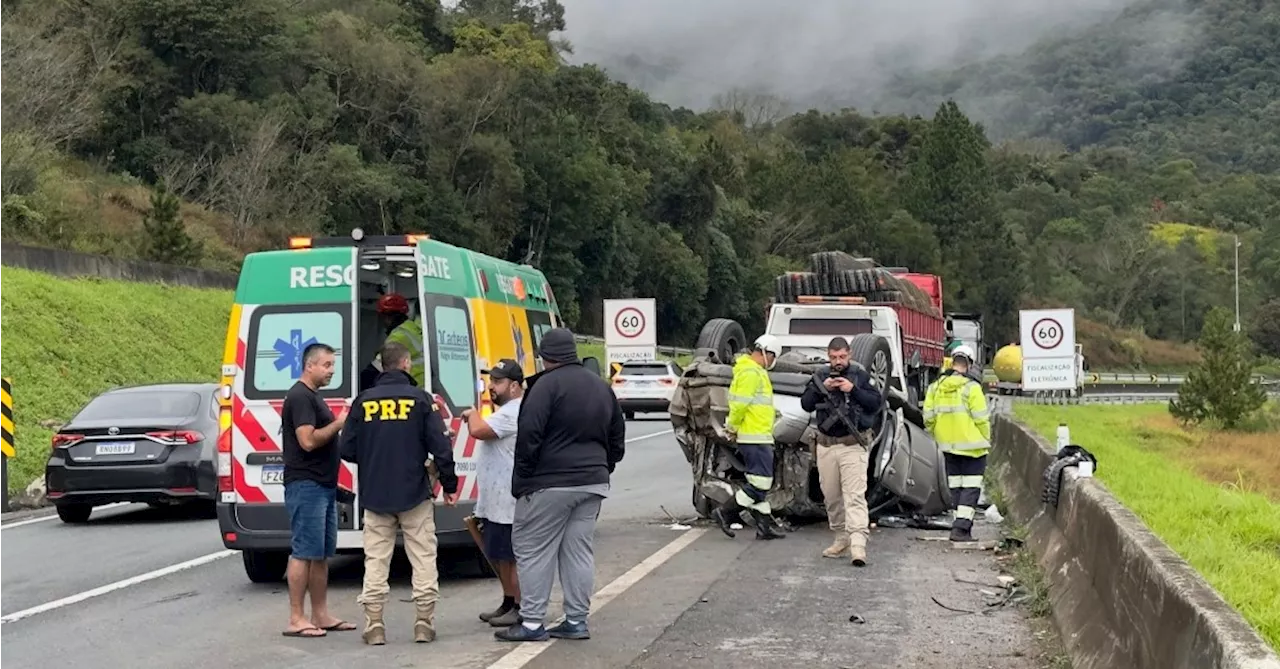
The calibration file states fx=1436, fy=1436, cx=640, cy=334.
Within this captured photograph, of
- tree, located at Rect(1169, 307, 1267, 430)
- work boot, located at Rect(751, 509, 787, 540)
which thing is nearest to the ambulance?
work boot, located at Rect(751, 509, 787, 540)

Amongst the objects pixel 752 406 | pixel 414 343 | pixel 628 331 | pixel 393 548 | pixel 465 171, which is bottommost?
pixel 393 548

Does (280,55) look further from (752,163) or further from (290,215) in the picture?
(752,163)

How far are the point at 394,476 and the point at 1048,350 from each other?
1457 cm

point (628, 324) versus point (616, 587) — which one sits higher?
point (628, 324)

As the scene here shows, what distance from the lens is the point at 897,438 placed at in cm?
1395

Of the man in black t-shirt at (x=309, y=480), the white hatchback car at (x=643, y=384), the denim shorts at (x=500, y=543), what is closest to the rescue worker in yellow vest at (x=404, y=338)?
the man in black t-shirt at (x=309, y=480)

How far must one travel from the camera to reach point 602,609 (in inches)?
375

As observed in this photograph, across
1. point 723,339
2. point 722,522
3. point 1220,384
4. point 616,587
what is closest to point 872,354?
point 723,339

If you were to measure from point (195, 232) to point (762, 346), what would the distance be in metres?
33.5

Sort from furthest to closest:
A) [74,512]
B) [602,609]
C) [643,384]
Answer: [643,384] → [74,512] → [602,609]

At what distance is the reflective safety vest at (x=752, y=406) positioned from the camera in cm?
1293

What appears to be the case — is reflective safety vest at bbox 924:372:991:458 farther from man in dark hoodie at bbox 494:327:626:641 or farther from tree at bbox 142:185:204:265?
tree at bbox 142:185:204:265

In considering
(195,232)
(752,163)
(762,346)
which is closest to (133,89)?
(195,232)

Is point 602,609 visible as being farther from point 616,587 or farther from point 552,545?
point 552,545
